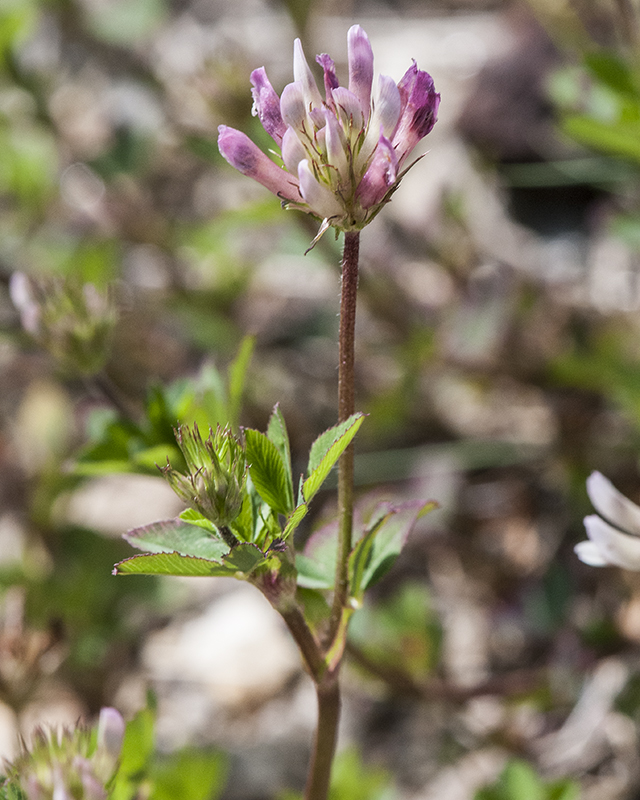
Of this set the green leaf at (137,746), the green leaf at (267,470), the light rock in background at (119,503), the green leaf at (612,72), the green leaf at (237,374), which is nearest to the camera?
the green leaf at (267,470)

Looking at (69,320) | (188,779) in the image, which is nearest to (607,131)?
(69,320)

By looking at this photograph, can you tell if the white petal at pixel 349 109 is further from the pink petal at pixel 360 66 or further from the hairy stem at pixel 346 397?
the hairy stem at pixel 346 397

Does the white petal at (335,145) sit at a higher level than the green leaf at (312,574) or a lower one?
higher

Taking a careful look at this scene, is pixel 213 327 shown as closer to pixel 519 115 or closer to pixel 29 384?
pixel 29 384

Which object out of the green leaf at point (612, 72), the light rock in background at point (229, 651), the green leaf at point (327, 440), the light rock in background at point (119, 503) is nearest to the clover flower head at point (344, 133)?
the green leaf at point (327, 440)

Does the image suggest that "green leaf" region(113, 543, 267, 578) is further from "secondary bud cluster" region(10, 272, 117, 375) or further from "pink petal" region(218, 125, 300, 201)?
"secondary bud cluster" region(10, 272, 117, 375)

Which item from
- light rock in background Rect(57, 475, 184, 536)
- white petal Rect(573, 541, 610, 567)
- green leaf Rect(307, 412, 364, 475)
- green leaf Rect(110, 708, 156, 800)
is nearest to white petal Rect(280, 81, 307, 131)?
green leaf Rect(307, 412, 364, 475)
